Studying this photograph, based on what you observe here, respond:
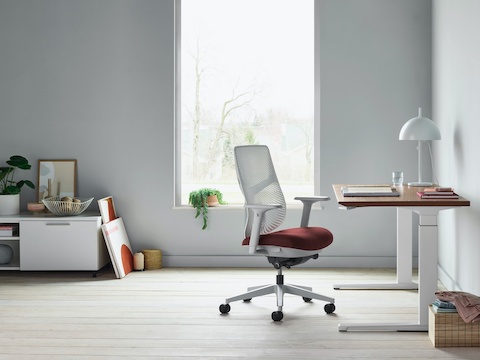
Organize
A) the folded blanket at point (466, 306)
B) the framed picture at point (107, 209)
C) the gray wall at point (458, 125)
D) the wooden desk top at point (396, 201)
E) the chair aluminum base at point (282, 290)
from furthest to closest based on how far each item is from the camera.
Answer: the framed picture at point (107, 209) → the chair aluminum base at point (282, 290) → the gray wall at point (458, 125) → the wooden desk top at point (396, 201) → the folded blanket at point (466, 306)

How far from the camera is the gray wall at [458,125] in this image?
4.53 m

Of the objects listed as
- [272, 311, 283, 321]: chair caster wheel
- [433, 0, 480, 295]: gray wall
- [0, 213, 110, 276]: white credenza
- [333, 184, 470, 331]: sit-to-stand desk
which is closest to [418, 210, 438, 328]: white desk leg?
[333, 184, 470, 331]: sit-to-stand desk

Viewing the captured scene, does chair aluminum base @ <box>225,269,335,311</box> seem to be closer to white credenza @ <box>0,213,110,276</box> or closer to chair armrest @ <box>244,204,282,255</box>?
chair armrest @ <box>244,204,282,255</box>

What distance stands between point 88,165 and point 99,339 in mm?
2539

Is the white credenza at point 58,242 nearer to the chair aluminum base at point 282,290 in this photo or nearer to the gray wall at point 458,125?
the chair aluminum base at point 282,290

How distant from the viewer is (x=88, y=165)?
20.8ft

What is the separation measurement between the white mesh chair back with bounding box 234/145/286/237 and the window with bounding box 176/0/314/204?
147 centimetres

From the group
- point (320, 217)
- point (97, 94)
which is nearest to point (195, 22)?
point (97, 94)

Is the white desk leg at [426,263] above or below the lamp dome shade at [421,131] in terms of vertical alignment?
below

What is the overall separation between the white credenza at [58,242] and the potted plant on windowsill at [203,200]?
0.88 m

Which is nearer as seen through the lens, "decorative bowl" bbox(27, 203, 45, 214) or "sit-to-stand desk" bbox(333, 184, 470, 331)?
"sit-to-stand desk" bbox(333, 184, 470, 331)

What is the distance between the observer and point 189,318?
453cm

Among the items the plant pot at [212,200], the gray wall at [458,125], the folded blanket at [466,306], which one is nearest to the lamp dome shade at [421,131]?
the gray wall at [458,125]

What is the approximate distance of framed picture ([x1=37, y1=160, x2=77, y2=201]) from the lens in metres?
6.32
